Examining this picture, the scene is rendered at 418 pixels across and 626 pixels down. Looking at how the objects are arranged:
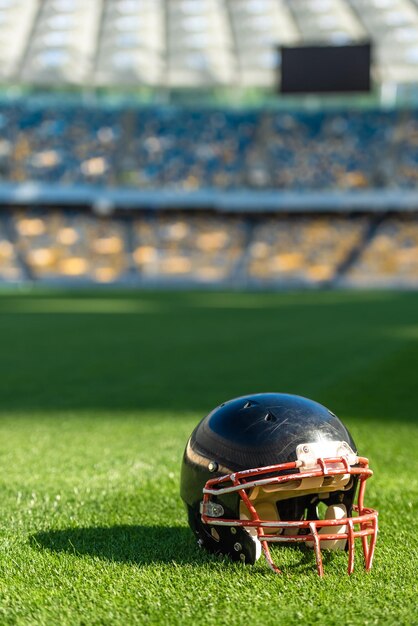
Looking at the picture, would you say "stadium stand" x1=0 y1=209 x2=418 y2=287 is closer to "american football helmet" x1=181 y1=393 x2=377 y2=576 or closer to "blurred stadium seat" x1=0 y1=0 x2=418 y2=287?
"blurred stadium seat" x1=0 y1=0 x2=418 y2=287

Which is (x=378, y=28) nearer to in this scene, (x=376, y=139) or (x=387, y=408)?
(x=376, y=139)

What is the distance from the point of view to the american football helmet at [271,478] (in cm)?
227

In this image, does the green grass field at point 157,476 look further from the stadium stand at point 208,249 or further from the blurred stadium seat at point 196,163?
the blurred stadium seat at point 196,163

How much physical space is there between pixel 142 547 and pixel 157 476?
1.06 m

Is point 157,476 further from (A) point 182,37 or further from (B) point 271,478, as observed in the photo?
(A) point 182,37

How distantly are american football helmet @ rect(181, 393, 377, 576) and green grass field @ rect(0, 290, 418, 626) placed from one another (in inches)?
3.8

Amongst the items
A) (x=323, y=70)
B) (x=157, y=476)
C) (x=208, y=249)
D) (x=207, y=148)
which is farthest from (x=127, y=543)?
(x=207, y=148)

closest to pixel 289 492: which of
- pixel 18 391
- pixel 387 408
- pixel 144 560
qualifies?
pixel 144 560

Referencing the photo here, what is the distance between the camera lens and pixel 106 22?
3184 centimetres

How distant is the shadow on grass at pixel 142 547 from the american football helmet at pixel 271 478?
0.05 m

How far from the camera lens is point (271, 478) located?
2248mm

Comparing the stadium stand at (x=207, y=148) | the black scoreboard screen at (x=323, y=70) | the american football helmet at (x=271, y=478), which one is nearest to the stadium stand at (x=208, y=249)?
the stadium stand at (x=207, y=148)

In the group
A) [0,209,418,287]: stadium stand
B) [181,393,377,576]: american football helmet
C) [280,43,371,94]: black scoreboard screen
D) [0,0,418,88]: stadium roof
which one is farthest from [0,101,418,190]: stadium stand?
[181,393,377,576]: american football helmet

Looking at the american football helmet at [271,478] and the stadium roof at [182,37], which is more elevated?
the american football helmet at [271,478]
